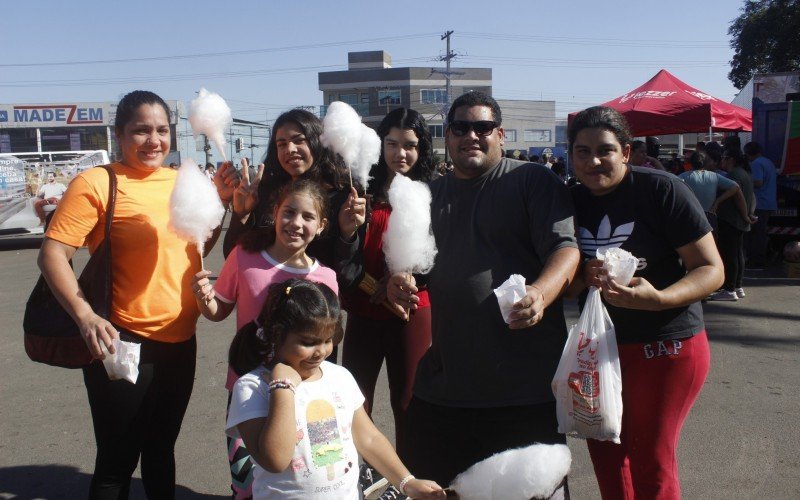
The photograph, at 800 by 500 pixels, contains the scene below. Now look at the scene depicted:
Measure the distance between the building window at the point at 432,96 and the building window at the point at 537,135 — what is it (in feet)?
35.5

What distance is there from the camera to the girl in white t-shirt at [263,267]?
95.9 inches

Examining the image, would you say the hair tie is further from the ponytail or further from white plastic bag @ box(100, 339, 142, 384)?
white plastic bag @ box(100, 339, 142, 384)

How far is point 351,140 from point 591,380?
4.65 ft

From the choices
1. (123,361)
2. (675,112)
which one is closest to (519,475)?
(123,361)

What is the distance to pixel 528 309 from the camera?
1.87m

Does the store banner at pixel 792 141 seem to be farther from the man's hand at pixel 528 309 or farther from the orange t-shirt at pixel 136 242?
the orange t-shirt at pixel 136 242

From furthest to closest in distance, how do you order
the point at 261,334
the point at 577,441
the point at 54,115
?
1. the point at 54,115
2. the point at 577,441
3. the point at 261,334

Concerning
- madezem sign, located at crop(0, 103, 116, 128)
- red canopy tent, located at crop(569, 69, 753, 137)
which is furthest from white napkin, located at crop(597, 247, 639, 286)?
madezem sign, located at crop(0, 103, 116, 128)

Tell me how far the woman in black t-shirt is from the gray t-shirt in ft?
0.49

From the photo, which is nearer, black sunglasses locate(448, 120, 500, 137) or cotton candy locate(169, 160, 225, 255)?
black sunglasses locate(448, 120, 500, 137)

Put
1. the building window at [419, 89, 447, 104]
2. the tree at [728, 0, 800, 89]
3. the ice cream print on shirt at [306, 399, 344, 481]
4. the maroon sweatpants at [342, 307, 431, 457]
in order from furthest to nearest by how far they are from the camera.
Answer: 1. the building window at [419, 89, 447, 104]
2. the tree at [728, 0, 800, 89]
3. the maroon sweatpants at [342, 307, 431, 457]
4. the ice cream print on shirt at [306, 399, 344, 481]

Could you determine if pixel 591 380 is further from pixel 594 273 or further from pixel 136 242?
pixel 136 242

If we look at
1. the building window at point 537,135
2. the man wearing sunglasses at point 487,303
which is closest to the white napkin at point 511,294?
the man wearing sunglasses at point 487,303

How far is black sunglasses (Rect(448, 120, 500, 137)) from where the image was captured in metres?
2.30
